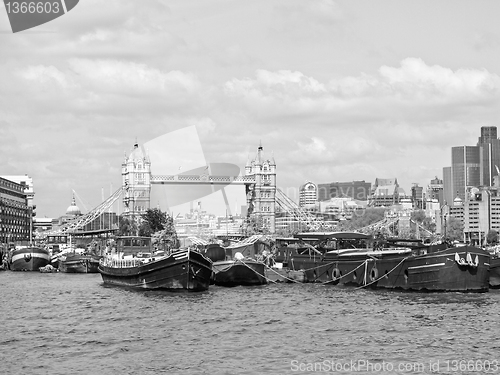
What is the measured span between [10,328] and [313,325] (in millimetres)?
14088

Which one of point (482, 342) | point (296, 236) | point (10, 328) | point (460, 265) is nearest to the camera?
point (482, 342)

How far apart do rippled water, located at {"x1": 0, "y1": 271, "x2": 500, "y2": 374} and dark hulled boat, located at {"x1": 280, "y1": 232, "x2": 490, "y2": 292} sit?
139 cm

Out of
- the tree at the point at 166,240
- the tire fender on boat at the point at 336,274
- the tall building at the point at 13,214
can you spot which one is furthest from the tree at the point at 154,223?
the tire fender on boat at the point at 336,274

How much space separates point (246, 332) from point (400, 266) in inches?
845

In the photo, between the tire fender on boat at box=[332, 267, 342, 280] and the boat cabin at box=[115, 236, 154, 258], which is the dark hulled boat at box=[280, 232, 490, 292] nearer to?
the tire fender on boat at box=[332, 267, 342, 280]

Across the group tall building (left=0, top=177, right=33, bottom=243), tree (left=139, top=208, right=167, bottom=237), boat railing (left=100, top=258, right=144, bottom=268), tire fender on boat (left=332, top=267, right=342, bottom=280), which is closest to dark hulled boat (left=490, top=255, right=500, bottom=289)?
tire fender on boat (left=332, top=267, right=342, bottom=280)

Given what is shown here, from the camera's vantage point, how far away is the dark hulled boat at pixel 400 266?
5928 cm

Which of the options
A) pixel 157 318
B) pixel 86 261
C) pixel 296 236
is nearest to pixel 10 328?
pixel 157 318

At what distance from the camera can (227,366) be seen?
3509 cm

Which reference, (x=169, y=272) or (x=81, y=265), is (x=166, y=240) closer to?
(x=81, y=265)

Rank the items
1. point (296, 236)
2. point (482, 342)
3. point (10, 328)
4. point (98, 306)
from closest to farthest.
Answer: point (482, 342), point (10, 328), point (98, 306), point (296, 236)

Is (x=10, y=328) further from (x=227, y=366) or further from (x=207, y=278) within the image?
(x=207, y=278)

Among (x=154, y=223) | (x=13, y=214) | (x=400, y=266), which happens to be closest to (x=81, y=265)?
(x=400, y=266)

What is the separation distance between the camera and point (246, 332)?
43500mm
